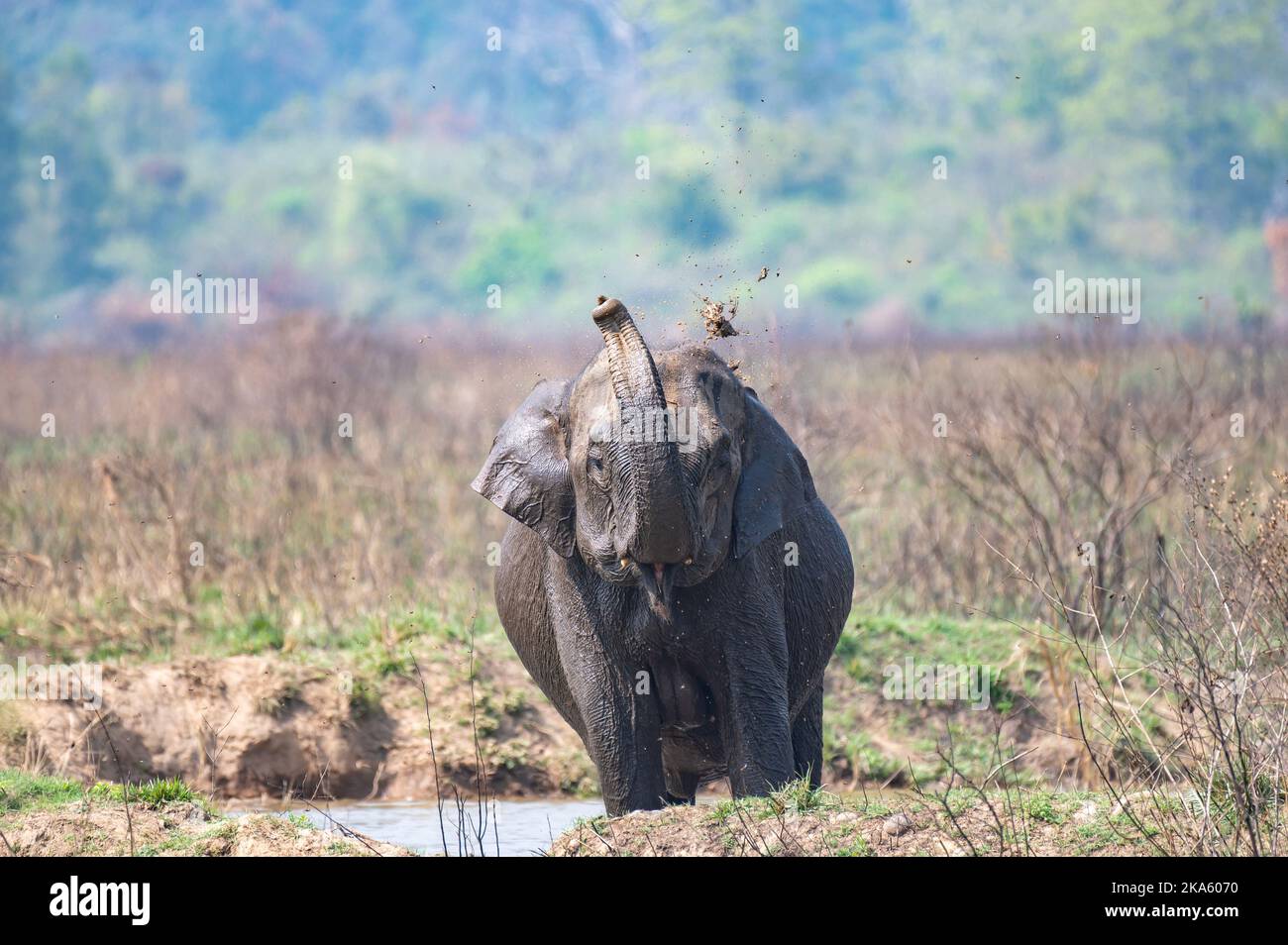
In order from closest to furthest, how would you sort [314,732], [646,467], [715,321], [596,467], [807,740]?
[646,467] → [596,467] → [715,321] → [807,740] → [314,732]

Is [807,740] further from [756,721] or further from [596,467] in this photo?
[596,467]

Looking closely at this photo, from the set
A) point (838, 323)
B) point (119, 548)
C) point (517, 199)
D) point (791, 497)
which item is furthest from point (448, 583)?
point (517, 199)

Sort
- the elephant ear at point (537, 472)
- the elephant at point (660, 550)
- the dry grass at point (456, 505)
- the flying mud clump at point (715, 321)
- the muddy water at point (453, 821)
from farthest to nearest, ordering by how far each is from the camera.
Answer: the dry grass at point (456, 505) < the muddy water at point (453, 821) < the flying mud clump at point (715, 321) < the elephant ear at point (537, 472) < the elephant at point (660, 550)

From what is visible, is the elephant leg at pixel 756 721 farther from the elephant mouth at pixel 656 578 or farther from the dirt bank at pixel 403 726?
the dirt bank at pixel 403 726

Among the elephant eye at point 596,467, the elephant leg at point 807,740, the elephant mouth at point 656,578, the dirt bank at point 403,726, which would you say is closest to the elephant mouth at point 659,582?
the elephant mouth at point 656,578

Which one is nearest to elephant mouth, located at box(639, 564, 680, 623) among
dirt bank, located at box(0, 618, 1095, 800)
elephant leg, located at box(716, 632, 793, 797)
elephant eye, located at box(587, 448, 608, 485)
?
elephant eye, located at box(587, 448, 608, 485)

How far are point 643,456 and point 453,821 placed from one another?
337cm

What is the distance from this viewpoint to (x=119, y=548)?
16.5 metres


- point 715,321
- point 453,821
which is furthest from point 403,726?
point 715,321

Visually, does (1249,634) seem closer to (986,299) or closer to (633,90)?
(986,299)

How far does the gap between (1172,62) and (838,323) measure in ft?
78.7

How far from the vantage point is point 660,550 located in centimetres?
775

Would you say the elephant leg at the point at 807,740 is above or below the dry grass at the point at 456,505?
below

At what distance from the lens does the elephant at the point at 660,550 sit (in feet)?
25.6
